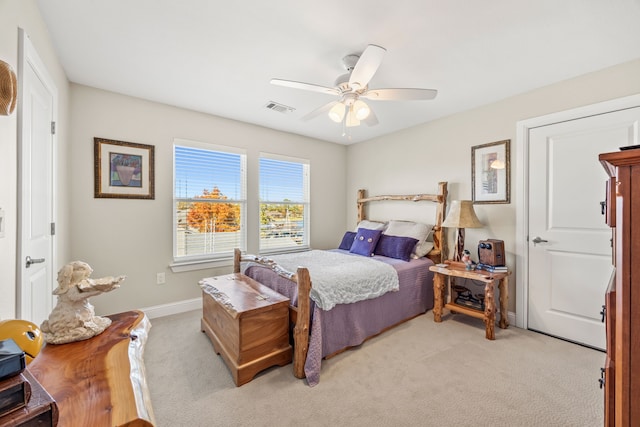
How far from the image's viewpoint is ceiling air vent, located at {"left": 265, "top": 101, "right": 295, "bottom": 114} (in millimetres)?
3072

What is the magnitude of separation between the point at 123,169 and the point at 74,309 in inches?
93.8

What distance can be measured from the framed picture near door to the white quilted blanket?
4.69 feet

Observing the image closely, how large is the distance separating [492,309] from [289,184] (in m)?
3.04

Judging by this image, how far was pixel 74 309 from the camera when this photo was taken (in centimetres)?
101

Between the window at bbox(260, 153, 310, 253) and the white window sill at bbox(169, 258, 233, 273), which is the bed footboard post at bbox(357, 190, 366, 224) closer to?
the window at bbox(260, 153, 310, 253)

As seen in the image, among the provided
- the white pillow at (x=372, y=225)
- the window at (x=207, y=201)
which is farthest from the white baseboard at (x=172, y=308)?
the white pillow at (x=372, y=225)

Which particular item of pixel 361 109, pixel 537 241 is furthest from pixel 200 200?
pixel 537 241

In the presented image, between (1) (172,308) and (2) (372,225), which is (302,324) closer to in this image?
(1) (172,308)

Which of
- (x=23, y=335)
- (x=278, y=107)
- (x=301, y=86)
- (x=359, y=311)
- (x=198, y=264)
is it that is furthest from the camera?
(x=198, y=264)

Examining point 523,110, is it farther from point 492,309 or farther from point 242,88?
point 242,88

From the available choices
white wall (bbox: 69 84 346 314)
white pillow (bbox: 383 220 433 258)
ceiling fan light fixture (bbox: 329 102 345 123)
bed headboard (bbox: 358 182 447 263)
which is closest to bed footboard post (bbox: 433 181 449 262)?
bed headboard (bbox: 358 182 447 263)

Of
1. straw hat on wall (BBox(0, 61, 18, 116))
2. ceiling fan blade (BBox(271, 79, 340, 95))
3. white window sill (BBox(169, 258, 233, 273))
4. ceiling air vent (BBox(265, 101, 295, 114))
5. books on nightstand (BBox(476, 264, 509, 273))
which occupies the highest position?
ceiling air vent (BBox(265, 101, 295, 114))

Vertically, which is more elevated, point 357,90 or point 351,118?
point 357,90

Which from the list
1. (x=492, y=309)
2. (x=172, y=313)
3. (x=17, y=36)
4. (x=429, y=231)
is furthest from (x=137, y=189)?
(x=492, y=309)
